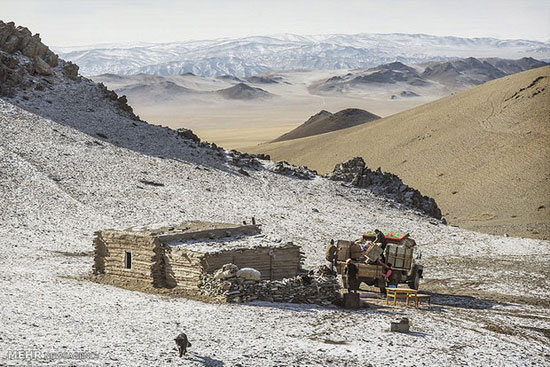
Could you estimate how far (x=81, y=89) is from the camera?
50344mm

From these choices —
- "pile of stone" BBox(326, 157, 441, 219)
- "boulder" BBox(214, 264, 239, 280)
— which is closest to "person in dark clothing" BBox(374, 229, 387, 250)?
"boulder" BBox(214, 264, 239, 280)

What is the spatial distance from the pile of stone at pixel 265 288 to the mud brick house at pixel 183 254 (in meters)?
0.69

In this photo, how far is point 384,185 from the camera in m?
47.5

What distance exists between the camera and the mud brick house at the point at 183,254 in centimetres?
2102

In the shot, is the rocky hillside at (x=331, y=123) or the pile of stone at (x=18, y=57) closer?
the pile of stone at (x=18, y=57)

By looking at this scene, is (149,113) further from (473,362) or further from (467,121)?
(473,362)

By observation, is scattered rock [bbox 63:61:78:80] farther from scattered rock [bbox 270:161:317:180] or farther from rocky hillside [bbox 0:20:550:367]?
scattered rock [bbox 270:161:317:180]

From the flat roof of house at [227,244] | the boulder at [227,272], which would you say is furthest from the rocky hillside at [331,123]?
the boulder at [227,272]

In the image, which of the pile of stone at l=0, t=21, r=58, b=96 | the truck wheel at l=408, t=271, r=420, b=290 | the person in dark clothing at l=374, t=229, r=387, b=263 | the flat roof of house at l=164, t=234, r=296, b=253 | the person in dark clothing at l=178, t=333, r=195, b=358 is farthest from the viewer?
the pile of stone at l=0, t=21, r=58, b=96

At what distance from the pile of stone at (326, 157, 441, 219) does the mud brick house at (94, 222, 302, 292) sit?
23.7m

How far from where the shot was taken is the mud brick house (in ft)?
68.9

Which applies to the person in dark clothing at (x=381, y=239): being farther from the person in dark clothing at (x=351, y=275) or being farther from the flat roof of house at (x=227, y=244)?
the flat roof of house at (x=227, y=244)

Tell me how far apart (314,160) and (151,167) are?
1079 inches

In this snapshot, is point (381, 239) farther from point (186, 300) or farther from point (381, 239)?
point (186, 300)
